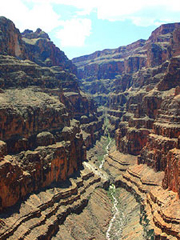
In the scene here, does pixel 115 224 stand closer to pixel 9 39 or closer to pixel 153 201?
pixel 153 201

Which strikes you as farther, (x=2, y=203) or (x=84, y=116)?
(x=84, y=116)

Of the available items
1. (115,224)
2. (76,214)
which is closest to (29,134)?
(76,214)

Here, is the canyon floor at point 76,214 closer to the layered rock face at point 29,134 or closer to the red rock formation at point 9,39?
the layered rock face at point 29,134

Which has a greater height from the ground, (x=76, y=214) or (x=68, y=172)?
(x=68, y=172)

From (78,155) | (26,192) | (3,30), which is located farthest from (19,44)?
(26,192)

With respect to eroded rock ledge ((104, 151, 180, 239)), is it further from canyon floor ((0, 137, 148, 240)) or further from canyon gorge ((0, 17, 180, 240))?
canyon floor ((0, 137, 148, 240))

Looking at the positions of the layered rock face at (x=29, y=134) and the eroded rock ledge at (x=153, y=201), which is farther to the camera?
the layered rock face at (x=29, y=134)

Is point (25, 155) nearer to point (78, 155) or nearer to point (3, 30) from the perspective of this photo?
point (78, 155)

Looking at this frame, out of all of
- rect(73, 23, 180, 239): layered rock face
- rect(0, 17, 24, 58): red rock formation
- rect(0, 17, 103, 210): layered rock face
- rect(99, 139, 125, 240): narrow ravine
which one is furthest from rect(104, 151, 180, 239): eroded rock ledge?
rect(0, 17, 24, 58): red rock formation

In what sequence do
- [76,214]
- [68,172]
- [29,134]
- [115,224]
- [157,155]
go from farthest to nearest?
[157,155] < [68,172] < [29,134] < [115,224] < [76,214]

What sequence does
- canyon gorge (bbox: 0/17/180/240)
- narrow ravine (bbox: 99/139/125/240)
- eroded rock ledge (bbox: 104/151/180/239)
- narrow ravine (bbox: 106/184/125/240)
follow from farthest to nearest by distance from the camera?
1. narrow ravine (bbox: 99/139/125/240)
2. narrow ravine (bbox: 106/184/125/240)
3. canyon gorge (bbox: 0/17/180/240)
4. eroded rock ledge (bbox: 104/151/180/239)

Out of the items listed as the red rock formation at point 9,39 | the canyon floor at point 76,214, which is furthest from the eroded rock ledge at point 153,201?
the red rock formation at point 9,39
